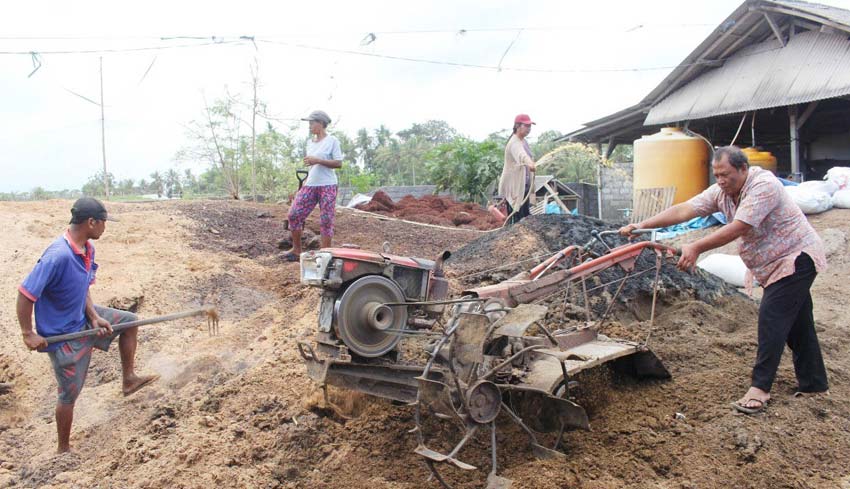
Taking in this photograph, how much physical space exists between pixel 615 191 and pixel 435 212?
5.00 meters

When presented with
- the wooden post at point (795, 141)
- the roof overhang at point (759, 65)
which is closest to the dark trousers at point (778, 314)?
the roof overhang at point (759, 65)

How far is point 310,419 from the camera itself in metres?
4.21

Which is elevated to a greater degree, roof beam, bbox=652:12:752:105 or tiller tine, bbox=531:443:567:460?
roof beam, bbox=652:12:752:105

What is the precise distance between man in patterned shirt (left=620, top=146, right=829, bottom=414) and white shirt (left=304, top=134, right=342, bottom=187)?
441cm

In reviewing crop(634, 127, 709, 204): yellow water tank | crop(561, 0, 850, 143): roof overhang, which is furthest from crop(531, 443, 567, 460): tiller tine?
crop(634, 127, 709, 204): yellow water tank

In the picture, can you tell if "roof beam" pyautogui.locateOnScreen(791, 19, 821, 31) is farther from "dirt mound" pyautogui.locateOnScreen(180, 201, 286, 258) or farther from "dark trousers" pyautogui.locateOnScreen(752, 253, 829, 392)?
"dirt mound" pyautogui.locateOnScreen(180, 201, 286, 258)

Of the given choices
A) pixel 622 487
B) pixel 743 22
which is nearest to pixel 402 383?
pixel 622 487

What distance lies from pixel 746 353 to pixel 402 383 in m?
2.99

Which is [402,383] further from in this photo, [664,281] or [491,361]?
[664,281]

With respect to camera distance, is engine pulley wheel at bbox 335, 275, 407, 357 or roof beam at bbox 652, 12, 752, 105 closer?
engine pulley wheel at bbox 335, 275, 407, 357

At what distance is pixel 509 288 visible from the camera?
4.25 meters

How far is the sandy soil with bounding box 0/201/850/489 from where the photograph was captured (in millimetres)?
3666

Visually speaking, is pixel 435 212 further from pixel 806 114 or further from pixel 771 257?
pixel 771 257

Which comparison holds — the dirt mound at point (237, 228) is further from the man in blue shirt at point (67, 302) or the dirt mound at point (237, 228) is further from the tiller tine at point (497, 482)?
the tiller tine at point (497, 482)
